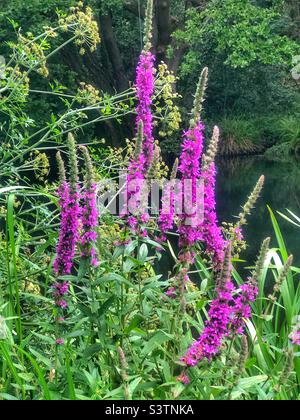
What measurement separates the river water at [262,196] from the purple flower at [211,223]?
9.06 m

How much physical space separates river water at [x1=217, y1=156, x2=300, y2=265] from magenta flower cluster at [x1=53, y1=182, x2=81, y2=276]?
915cm

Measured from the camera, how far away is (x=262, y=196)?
18484 millimetres

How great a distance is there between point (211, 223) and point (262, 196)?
1635 cm

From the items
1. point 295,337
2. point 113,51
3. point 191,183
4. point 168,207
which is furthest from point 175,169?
point 113,51

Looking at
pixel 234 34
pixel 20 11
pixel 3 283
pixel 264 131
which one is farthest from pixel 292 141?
pixel 3 283

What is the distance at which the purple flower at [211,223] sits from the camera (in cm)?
238

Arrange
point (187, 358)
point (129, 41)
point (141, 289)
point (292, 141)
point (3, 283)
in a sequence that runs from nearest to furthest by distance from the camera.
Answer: point (187, 358), point (141, 289), point (3, 283), point (129, 41), point (292, 141)

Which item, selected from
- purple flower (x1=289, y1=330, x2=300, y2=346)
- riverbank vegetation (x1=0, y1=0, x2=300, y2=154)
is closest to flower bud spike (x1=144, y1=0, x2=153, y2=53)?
purple flower (x1=289, y1=330, x2=300, y2=346)

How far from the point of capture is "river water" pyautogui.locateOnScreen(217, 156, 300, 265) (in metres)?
13.9

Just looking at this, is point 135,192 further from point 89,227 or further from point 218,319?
point 218,319

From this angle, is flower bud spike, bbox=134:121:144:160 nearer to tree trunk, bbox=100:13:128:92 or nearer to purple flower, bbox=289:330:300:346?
purple flower, bbox=289:330:300:346

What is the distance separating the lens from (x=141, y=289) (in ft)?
8.50
